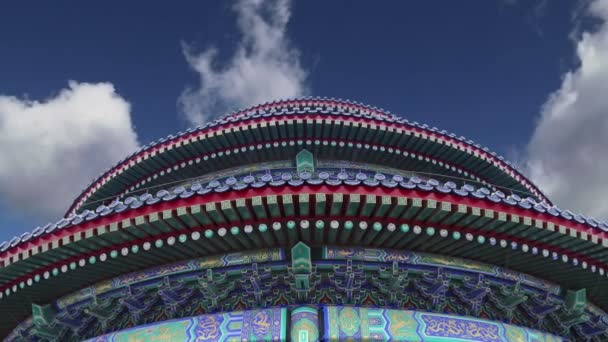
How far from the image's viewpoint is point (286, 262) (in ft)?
25.7

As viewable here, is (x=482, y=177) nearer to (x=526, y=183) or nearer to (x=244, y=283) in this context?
(x=526, y=183)

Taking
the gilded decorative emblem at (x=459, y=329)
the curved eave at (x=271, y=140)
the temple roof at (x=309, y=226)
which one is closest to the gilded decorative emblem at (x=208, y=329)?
the temple roof at (x=309, y=226)

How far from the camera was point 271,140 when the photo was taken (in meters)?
12.3

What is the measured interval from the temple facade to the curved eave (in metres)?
4.08

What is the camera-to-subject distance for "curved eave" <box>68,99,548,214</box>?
1187 centimetres

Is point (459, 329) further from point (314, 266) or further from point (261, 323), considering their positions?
point (261, 323)

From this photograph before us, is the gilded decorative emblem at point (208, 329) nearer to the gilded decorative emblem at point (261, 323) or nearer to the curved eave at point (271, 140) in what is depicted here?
the gilded decorative emblem at point (261, 323)

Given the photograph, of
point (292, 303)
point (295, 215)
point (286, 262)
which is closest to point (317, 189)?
point (295, 215)

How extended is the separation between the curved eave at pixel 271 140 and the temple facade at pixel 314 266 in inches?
160

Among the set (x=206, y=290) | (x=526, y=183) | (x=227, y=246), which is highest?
(x=526, y=183)

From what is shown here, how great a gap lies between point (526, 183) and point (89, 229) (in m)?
11.3

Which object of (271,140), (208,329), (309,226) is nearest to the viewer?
(309,226)

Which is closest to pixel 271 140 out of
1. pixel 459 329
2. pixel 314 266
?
pixel 314 266

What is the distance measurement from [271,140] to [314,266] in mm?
5209
